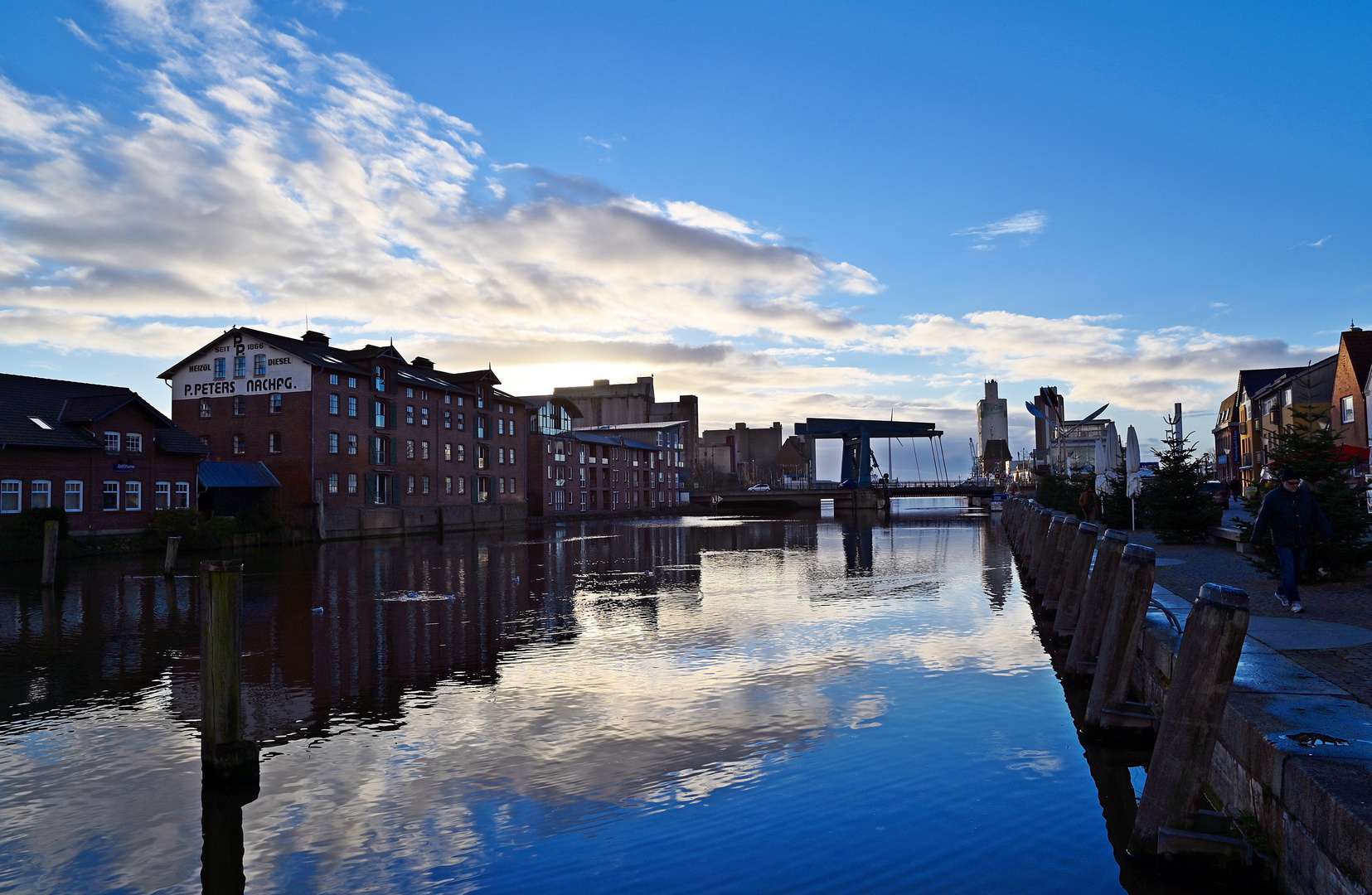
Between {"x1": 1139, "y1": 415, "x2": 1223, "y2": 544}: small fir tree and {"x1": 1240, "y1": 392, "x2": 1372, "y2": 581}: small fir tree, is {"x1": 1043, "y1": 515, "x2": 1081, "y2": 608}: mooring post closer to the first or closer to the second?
{"x1": 1240, "y1": 392, "x2": 1372, "y2": 581}: small fir tree

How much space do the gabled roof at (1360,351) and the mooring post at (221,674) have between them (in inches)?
1881

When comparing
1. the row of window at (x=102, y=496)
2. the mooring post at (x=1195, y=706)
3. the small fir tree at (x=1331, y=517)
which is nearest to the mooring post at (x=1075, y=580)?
the small fir tree at (x=1331, y=517)

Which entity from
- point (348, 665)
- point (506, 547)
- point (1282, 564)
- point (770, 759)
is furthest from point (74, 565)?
point (1282, 564)

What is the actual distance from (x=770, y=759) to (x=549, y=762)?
2095 millimetres

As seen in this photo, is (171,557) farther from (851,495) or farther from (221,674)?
(851,495)

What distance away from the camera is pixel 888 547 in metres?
38.5

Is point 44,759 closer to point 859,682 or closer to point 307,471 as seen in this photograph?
point 859,682

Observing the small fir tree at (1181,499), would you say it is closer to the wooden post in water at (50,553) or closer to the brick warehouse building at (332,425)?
the wooden post in water at (50,553)

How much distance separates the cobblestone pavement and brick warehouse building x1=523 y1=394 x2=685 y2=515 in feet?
196

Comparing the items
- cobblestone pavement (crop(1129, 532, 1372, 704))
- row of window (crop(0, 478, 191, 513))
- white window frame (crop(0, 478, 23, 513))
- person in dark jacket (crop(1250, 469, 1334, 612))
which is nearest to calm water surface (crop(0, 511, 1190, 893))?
cobblestone pavement (crop(1129, 532, 1372, 704))

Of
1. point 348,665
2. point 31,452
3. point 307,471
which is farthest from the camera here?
point 307,471

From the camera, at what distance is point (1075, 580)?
1278cm

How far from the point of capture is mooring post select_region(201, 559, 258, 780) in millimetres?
7422

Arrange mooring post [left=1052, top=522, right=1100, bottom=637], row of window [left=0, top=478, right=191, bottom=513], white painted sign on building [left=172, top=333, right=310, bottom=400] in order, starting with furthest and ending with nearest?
1. white painted sign on building [left=172, top=333, right=310, bottom=400]
2. row of window [left=0, top=478, right=191, bottom=513]
3. mooring post [left=1052, top=522, right=1100, bottom=637]
